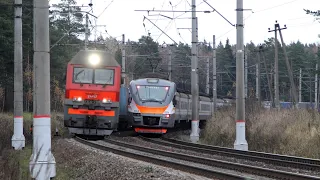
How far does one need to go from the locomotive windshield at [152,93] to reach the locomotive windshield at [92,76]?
6.45 m

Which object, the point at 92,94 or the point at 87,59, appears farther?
the point at 87,59

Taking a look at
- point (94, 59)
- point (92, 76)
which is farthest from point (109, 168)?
point (94, 59)

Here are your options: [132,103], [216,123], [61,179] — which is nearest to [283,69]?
[216,123]

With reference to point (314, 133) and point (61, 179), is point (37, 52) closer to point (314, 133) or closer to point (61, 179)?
point (61, 179)

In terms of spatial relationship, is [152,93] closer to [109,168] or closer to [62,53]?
[109,168]

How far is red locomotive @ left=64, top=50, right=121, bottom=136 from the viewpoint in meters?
18.6

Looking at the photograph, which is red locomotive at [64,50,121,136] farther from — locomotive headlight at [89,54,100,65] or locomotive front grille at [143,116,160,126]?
locomotive front grille at [143,116,160,126]

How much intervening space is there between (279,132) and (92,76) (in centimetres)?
858

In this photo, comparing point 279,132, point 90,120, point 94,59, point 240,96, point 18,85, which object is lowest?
point 279,132

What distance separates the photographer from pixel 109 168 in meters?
14.2

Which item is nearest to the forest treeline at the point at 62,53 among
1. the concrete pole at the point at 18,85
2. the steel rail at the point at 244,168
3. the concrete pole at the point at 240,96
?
the concrete pole at the point at 18,85

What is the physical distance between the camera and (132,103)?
85.0ft

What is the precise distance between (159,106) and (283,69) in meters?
68.0

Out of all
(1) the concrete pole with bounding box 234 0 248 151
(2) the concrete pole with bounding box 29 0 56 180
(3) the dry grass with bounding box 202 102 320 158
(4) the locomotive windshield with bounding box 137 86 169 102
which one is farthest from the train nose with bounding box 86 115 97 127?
(3) the dry grass with bounding box 202 102 320 158
